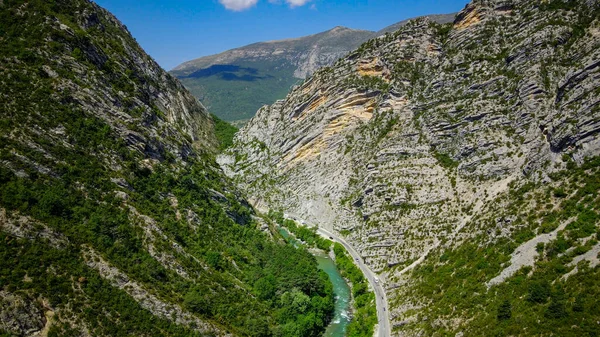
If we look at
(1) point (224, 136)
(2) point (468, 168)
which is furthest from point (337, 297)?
(1) point (224, 136)

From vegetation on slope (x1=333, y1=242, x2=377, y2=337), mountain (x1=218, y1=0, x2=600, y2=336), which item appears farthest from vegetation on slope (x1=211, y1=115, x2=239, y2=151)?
vegetation on slope (x1=333, y1=242, x2=377, y2=337)

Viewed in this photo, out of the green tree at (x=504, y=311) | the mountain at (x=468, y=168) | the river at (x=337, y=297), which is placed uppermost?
the mountain at (x=468, y=168)

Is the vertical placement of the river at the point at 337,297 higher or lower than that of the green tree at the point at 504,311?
lower

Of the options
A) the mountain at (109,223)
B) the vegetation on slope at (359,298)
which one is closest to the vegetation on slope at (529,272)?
the vegetation on slope at (359,298)

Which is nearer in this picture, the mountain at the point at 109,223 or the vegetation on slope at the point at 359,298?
the mountain at the point at 109,223

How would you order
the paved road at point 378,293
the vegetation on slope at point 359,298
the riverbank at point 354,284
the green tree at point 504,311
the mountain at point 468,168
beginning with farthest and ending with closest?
the riverbank at point 354,284 < the vegetation on slope at point 359,298 < the paved road at point 378,293 < the mountain at point 468,168 < the green tree at point 504,311

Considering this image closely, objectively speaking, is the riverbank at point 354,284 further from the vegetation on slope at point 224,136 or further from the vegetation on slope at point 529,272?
the vegetation on slope at point 224,136

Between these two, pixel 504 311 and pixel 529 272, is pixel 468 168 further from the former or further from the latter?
pixel 504 311
